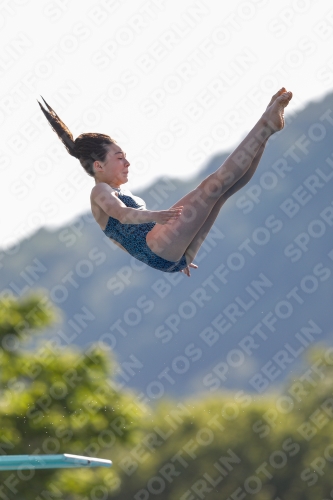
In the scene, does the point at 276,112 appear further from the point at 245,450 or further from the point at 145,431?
the point at 145,431

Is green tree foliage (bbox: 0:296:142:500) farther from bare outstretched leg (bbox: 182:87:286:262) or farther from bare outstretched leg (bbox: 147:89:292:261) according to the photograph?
bare outstretched leg (bbox: 147:89:292:261)

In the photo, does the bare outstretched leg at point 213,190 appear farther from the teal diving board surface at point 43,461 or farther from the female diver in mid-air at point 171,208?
the teal diving board surface at point 43,461

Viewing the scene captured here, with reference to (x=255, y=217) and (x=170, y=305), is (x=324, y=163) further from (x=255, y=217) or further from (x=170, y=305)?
(x=170, y=305)

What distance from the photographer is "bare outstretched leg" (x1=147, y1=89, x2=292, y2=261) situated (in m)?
5.86

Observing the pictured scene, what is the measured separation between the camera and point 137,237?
6258mm

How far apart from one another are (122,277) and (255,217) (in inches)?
1105

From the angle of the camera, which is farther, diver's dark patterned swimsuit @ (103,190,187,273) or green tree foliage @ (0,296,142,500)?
green tree foliage @ (0,296,142,500)

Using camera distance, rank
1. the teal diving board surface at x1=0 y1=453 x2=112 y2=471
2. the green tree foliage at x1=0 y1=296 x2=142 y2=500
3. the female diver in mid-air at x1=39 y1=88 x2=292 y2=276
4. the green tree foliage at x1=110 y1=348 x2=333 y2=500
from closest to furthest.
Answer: the teal diving board surface at x1=0 y1=453 x2=112 y2=471 → the female diver in mid-air at x1=39 y1=88 x2=292 y2=276 → the green tree foliage at x1=0 y1=296 x2=142 y2=500 → the green tree foliage at x1=110 y1=348 x2=333 y2=500

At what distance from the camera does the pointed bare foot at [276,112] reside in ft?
19.4

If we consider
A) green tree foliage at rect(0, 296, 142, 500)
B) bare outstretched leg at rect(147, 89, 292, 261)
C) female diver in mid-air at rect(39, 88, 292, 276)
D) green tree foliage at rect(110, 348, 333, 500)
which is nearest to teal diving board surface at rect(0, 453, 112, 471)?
female diver in mid-air at rect(39, 88, 292, 276)

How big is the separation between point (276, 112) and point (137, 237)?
4.08 feet

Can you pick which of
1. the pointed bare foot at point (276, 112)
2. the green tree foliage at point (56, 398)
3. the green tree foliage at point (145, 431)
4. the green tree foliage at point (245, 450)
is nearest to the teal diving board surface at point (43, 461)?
the pointed bare foot at point (276, 112)

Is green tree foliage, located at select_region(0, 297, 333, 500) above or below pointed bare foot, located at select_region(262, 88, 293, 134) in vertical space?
below

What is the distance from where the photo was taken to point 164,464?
33.7m
